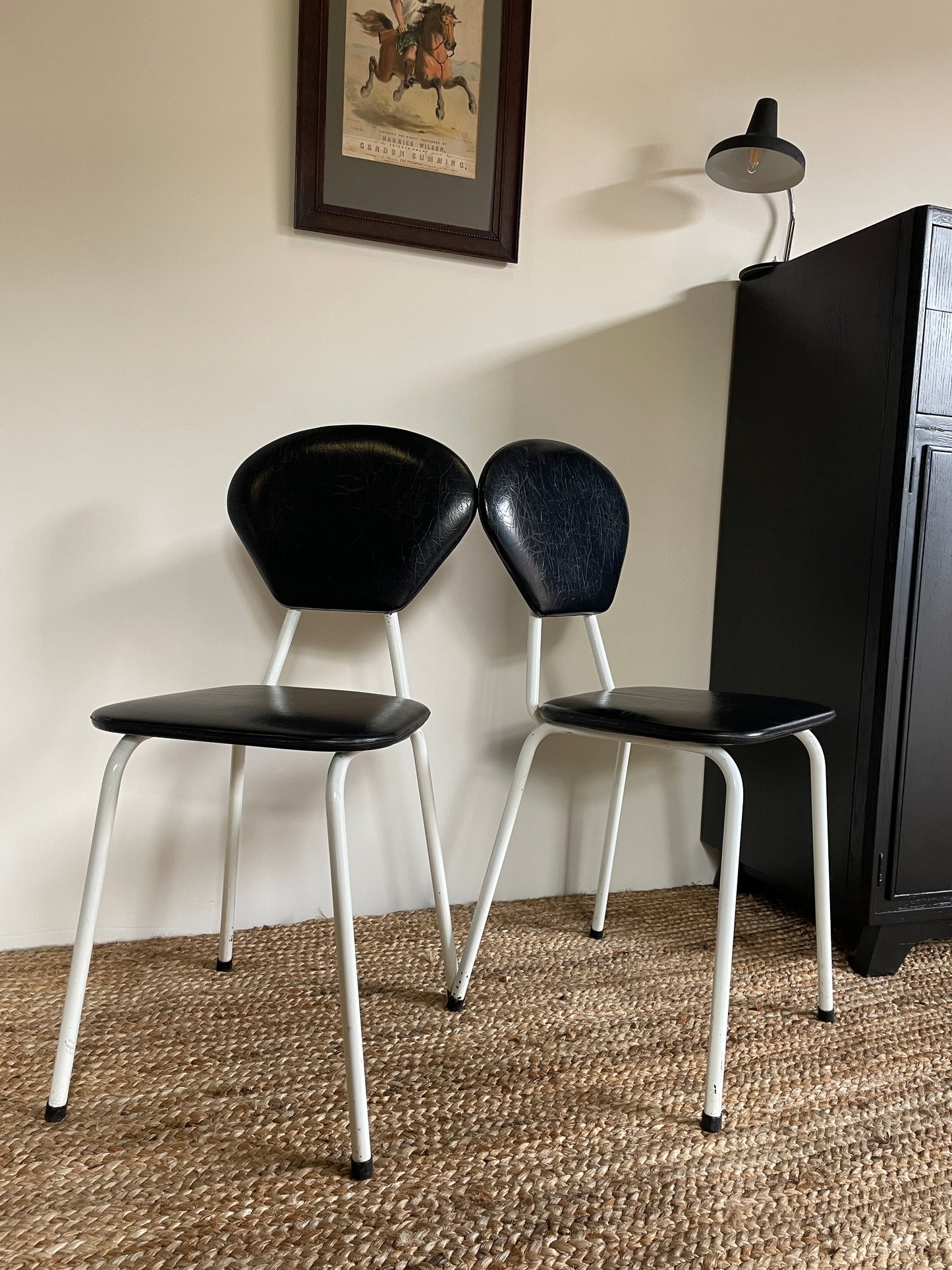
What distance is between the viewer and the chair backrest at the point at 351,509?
1.24 metres

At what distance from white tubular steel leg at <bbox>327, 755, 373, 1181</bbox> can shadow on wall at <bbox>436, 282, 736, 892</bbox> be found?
0.72m

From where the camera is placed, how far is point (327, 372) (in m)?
1.46

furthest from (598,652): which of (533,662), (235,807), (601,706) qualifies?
(235,807)

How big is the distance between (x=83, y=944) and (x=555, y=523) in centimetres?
85

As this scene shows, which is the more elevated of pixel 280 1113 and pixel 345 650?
pixel 345 650

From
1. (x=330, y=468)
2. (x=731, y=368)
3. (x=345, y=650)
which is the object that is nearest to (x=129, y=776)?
(x=345, y=650)

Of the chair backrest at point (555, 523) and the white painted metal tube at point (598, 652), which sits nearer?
the chair backrest at point (555, 523)

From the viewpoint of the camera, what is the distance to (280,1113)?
3.22 ft

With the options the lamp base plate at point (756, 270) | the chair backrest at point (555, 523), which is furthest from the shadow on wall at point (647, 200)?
the chair backrest at point (555, 523)

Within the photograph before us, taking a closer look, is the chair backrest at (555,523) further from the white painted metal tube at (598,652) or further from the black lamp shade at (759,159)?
the black lamp shade at (759,159)

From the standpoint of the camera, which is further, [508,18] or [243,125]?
[508,18]

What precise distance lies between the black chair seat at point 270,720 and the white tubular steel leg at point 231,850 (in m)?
0.22

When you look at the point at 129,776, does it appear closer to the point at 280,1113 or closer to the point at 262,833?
the point at 262,833

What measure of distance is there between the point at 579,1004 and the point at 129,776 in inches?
31.3
